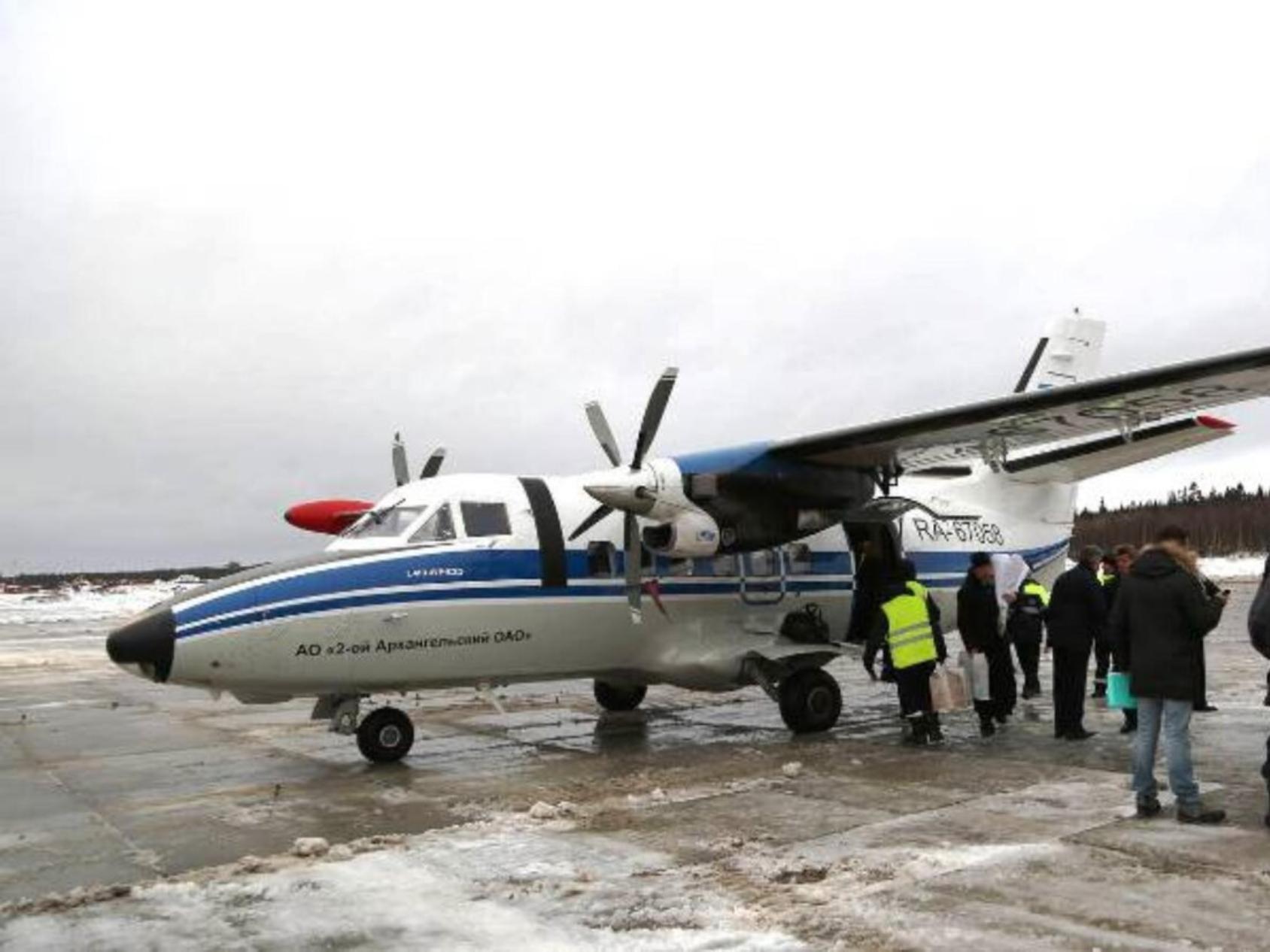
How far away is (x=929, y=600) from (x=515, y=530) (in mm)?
4266

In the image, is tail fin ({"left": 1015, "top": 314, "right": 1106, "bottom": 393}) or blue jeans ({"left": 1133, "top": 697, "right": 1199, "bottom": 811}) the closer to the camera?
blue jeans ({"left": 1133, "top": 697, "right": 1199, "bottom": 811})

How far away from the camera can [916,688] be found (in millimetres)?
11133

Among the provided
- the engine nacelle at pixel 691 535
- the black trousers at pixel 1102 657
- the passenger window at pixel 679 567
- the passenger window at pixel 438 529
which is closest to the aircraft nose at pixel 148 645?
the passenger window at pixel 438 529

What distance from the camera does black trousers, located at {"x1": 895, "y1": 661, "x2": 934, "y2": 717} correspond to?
11109mm

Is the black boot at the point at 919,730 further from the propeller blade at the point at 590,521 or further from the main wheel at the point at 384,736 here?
the main wheel at the point at 384,736

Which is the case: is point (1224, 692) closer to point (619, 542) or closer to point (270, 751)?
point (619, 542)

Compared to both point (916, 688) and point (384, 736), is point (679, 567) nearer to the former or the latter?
point (916, 688)

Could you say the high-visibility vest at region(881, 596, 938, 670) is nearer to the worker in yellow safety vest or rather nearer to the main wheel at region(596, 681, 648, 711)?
the worker in yellow safety vest

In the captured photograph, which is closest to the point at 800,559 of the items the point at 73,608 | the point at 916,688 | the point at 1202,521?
the point at 916,688

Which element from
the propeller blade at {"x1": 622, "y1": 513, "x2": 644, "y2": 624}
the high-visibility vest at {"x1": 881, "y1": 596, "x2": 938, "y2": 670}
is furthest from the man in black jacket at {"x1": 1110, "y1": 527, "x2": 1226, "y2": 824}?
the propeller blade at {"x1": 622, "y1": 513, "x2": 644, "y2": 624}

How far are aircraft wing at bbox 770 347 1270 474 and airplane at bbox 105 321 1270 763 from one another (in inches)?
1.3

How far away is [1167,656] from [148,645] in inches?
314

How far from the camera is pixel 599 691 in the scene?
48.7 feet

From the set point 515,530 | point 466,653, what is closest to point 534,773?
point 466,653
